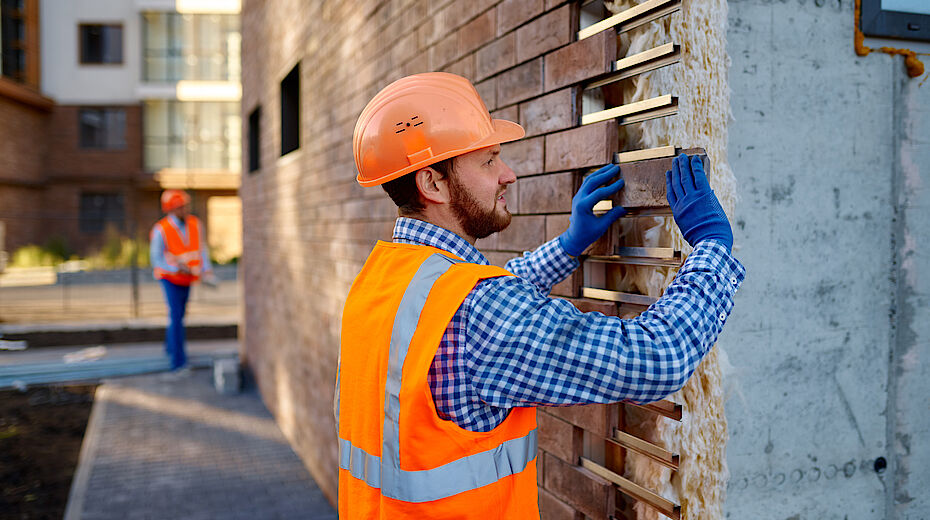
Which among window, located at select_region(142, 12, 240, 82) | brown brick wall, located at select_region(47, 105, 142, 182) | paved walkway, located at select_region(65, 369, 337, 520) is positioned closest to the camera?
paved walkway, located at select_region(65, 369, 337, 520)

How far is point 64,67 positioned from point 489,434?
3369 centimetres

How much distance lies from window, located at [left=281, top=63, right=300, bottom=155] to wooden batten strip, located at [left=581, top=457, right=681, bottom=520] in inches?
229

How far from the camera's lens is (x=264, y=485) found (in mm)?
5512

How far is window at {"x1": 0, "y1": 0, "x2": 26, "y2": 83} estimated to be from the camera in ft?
89.0

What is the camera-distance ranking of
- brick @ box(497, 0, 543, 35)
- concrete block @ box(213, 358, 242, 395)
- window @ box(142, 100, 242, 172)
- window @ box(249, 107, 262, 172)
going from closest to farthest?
brick @ box(497, 0, 543, 35) → concrete block @ box(213, 358, 242, 395) → window @ box(249, 107, 262, 172) → window @ box(142, 100, 242, 172)

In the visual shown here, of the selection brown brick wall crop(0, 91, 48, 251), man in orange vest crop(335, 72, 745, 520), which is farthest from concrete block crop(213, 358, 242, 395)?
brown brick wall crop(0, 91, 48, 251)

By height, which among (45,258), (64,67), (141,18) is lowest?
(45,258)

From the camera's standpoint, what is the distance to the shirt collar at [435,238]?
71.1 inches

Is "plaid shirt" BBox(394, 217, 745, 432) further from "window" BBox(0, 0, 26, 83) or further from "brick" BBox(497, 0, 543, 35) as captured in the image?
"window" BBox(0, 0, 26, 83)

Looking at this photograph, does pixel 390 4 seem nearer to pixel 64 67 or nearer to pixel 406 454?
pixel 406 454

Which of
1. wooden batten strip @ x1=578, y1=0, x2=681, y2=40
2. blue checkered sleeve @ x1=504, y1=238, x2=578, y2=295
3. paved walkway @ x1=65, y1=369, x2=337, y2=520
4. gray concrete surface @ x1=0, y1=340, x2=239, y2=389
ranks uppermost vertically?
wooden batten strip @ x1=578, y1=0, x2=681, y2=40

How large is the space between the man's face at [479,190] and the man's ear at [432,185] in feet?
0.06

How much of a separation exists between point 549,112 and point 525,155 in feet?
0.81

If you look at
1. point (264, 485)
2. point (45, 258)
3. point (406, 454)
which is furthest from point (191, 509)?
point (45, 258)
